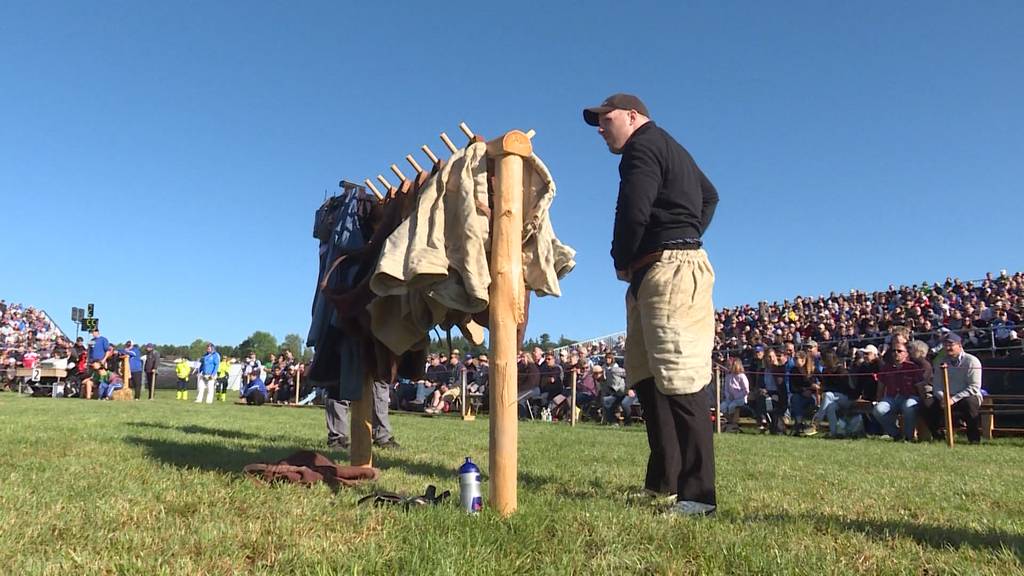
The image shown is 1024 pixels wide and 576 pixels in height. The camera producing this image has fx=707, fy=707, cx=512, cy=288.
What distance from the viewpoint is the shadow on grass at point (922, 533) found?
282 centimetres

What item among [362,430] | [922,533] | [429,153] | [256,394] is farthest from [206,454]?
[256,394]

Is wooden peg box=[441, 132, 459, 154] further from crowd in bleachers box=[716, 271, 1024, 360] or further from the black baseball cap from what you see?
crowd in bleachers box=[716, 271, 1024, 360]

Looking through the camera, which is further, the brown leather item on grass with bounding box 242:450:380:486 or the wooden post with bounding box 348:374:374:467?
the wooden post with bounding box 348:374:374:467

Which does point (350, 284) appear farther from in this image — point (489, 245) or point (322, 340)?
point (489, 245)

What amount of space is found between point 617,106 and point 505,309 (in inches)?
56.7

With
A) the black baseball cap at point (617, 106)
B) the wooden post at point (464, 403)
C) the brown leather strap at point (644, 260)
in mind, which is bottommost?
the wooden post at point (464, 403)

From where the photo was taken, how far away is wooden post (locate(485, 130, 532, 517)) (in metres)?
3.07

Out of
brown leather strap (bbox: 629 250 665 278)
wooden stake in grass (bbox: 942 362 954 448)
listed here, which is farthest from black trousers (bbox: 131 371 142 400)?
brown leather strap (bbox: 629 250 665 278)

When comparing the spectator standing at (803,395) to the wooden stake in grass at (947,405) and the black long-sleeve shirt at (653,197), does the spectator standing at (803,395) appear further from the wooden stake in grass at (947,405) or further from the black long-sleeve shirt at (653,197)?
the black long-sleeve shirt at (653,197)

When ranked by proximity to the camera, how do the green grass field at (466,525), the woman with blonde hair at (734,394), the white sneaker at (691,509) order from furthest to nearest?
the woman with blonde hair at (734,394) → the white sneaker at (691,509) → the green grass field at (466,525)

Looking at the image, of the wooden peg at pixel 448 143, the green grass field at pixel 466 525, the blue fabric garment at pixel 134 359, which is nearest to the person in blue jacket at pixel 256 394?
the blue fabric garment at pixel 134 359

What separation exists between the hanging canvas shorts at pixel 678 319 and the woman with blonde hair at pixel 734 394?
10.5 meters

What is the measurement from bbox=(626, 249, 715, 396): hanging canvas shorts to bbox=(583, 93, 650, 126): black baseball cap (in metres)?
0.86

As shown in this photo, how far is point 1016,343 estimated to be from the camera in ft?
49.7
